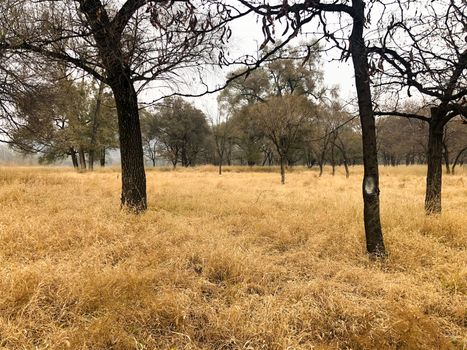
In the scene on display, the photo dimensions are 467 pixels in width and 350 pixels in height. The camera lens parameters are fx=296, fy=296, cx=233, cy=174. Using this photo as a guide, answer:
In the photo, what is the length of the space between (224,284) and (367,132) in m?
2.65

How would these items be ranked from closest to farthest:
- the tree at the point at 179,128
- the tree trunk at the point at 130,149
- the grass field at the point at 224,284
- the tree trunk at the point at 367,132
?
the grass field at the point at 224,284
the tree trunk at the point at 367,132
the tree trunk at the point at 130,149
the tree at the point at 179,128

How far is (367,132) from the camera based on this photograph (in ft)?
12.8

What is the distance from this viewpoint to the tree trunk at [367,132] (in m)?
3.78

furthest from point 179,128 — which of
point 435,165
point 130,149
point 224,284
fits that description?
point 224,284

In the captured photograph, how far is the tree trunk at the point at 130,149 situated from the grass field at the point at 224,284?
794mm

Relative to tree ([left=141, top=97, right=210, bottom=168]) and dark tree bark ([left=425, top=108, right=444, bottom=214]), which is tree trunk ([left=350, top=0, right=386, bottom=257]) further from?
tree ([left=141, top=97, right=210, bottom=168])

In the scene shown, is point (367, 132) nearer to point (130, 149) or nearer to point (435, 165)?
point (435, 165)

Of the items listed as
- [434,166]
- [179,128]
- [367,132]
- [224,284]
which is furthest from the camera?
[179,128]

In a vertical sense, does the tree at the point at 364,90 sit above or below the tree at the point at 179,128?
below

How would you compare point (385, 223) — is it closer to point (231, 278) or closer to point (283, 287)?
point (283, 287)

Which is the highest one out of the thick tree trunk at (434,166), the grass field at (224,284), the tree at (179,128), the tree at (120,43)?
the tree at (179,128)

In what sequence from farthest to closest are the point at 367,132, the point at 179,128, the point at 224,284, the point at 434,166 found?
the point at 179,128, the point at 434,166, the point at 367,132, the point at 224,284

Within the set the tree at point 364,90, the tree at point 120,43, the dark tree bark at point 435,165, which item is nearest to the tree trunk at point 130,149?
the tree at point 120,43

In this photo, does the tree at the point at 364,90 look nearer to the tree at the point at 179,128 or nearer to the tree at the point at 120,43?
the tree at the point at 120,43
